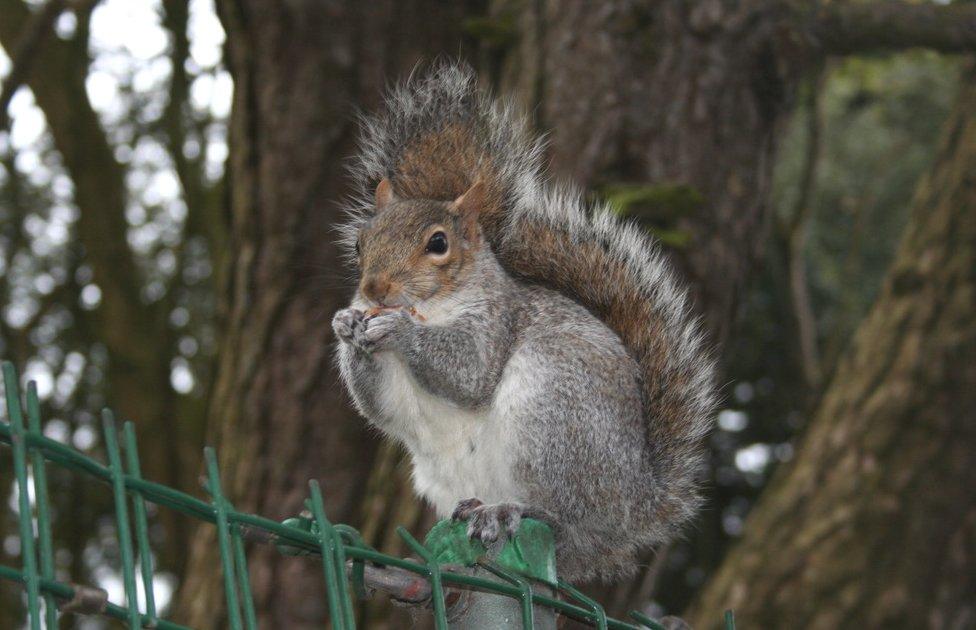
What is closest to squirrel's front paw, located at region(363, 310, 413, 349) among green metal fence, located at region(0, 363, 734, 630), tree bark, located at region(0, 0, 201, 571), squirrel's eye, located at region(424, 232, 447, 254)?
squirrel's eye, located at region(424, 232, 447, 254)

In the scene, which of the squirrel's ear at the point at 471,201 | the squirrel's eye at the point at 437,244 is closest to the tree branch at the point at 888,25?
the squirrel's ear at the point at 471,201

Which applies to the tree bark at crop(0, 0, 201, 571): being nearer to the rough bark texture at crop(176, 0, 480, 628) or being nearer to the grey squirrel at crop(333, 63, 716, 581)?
the rough bark texture at crop(176, 0, 480, 628)

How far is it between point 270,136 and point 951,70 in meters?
4.10

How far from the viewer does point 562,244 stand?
186cm

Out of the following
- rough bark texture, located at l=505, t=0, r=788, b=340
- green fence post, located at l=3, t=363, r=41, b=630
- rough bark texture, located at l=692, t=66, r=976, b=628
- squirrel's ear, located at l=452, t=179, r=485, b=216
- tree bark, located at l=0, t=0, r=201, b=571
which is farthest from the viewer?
tree bark, located at l=0, t=0, r=201, b=571

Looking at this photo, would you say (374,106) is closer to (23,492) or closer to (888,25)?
(888,25)

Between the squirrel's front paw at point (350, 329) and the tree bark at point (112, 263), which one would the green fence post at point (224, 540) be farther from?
the tree bark at point (112, 263)

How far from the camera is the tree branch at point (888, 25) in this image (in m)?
2.59

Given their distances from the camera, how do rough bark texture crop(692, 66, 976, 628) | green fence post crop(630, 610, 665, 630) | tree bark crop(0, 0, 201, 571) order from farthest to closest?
1. tree bark crop(0, 0, 201, 571)
2. rough bark texture crop(692, 66, 976, 628)
3. green fence post crop(630, 610, 665, 630)

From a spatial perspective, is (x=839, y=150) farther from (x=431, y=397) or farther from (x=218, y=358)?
(x=431, y=397)

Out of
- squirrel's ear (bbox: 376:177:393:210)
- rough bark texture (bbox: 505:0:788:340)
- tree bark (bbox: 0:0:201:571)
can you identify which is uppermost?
rough bark texture (bbox: 505:0:788:340)

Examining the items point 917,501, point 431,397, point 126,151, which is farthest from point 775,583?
point 126,151

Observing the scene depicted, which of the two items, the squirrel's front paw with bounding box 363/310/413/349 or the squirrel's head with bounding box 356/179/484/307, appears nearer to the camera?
the squirrel's front paw with bounding box 363/310/413/349

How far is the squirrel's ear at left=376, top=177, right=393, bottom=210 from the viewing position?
6.23ft
